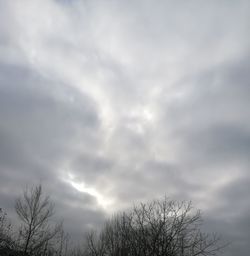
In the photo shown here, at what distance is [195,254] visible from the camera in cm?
2333

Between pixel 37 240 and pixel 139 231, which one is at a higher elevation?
pixel 37 240

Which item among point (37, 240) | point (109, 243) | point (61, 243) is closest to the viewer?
point (37, 240)

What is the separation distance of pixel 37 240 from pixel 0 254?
27.5 feet

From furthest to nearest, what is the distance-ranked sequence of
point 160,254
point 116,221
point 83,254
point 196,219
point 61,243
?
point 61,243, point 83,254, point 116,221, point 196,219, point 160,254

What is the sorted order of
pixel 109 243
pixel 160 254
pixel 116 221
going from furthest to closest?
1. pixel 116 221
2. pixel 109 243
3. pixel 160 254

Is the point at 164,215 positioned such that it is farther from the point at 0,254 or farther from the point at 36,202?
the point at 36,202

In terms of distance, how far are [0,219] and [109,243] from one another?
1502 cm

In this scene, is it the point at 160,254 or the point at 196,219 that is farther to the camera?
the point at 196,219

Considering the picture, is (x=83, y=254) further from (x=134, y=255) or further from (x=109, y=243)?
(x=134, y=255)

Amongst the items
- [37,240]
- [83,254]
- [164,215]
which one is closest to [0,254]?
[37,240]

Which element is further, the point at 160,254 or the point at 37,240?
the point at 37,240

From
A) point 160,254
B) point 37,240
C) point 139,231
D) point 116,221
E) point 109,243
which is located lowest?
point 160,254

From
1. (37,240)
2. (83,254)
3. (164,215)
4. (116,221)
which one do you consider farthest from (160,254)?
(83,254)

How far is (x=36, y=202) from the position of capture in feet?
116
